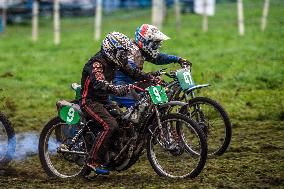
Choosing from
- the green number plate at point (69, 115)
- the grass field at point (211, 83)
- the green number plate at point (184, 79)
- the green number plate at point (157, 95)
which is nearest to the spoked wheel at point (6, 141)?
the grass field at point (211, 83)

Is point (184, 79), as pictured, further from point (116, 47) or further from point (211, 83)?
point (211, 83)

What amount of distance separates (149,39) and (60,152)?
2154 mm

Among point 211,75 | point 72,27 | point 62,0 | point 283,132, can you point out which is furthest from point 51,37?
point 283,132

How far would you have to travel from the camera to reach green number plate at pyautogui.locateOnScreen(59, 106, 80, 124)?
8.53m

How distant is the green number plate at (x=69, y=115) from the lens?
28.0ft

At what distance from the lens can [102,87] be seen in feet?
26.6

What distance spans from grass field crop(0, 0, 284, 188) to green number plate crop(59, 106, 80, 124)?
0.73m

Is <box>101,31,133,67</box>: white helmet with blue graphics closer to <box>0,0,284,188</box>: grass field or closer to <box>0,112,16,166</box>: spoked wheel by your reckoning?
<box>0,0,284,188</box>: grass field

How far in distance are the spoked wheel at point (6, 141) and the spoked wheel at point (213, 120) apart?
7.68ft

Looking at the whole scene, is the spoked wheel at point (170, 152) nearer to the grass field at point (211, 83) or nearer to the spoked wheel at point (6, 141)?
the grass field at point (211, 83)

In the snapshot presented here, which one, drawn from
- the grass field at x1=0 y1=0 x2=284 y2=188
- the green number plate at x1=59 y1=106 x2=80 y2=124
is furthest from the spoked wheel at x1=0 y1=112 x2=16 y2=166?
the green number plate at x1=59 y1=106 x2=80 y2=124

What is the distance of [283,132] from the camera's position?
1112 centimetres

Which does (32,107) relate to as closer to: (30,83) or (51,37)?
(30,83)

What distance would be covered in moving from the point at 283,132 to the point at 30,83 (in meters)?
7.74
